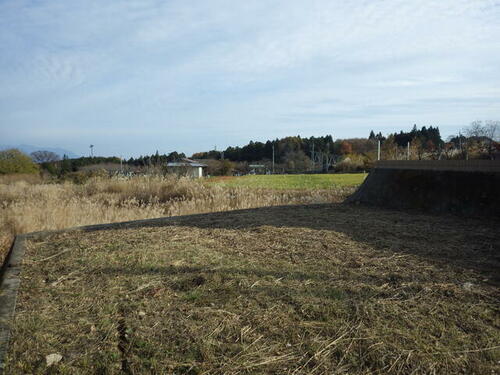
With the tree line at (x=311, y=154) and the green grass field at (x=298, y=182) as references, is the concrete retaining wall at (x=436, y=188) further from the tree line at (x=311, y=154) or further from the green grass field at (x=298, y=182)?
the green grass field at (x=298, y=182)

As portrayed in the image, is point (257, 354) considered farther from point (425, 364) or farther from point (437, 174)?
point (437, 174)

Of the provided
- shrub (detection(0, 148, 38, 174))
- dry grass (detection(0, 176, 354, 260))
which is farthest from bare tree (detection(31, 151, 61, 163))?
dry grass (detection(0, 176, 354, 260))

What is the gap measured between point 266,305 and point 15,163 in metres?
31.5

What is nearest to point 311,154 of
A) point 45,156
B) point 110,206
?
point 45,156

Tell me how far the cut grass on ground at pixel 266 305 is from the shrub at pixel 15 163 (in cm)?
2851

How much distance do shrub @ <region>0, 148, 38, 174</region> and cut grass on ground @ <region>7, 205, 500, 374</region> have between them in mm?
28508

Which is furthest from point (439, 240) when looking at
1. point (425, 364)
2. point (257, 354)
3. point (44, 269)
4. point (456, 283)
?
point (44, 269)

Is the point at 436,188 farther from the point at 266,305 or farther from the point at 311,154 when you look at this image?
the point at 311,154

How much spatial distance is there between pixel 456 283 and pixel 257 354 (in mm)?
→ 1434

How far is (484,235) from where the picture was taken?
3.21 meters

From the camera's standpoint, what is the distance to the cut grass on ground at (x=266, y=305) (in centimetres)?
144

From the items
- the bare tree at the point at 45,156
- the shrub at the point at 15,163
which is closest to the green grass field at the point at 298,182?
the shrub at the point at 15,163

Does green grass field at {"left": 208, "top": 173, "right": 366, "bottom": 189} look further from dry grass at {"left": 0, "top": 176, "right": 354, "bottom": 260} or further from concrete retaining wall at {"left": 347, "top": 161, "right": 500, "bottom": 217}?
concrete retaining wall at {"left": 347, "top": 161, "right": 500, "bottom": 217}

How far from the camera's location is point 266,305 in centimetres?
189
